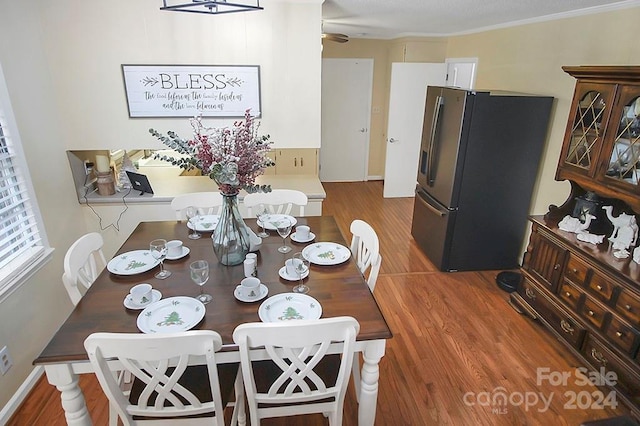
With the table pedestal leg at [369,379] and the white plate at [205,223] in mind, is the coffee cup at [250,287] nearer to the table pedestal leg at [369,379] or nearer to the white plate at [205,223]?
the table pedestal leg at [369,379]

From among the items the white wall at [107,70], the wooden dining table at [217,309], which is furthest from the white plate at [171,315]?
the white wall at [107,70]

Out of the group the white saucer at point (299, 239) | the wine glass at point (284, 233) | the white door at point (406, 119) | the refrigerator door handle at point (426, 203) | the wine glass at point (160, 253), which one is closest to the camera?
the wine glass at point (160, 253)

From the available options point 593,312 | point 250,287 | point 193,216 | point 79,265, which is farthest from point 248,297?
point 593,312

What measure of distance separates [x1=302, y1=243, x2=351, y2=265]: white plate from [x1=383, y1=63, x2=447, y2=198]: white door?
3537 millimetres

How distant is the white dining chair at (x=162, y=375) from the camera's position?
1215 mm

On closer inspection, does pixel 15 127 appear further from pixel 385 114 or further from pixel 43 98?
pixel 385 114

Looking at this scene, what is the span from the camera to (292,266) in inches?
72.8

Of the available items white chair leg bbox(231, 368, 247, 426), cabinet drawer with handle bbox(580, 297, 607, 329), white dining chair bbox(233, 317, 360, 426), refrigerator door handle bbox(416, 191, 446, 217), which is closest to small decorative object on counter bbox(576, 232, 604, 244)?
cabinet drawer with handle bbox(580, 297, 607, 329)

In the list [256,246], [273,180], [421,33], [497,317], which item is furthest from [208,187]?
[421,33]

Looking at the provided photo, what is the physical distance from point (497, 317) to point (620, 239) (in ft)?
3.32

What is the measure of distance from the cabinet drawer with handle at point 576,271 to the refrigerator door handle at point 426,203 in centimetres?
112

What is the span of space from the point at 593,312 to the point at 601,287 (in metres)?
0.17

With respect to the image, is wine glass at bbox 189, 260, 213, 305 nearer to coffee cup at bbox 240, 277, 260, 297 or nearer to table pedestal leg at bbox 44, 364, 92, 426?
coffee cup at bbox 240, 277, 260, 297

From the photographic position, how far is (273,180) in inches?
143
